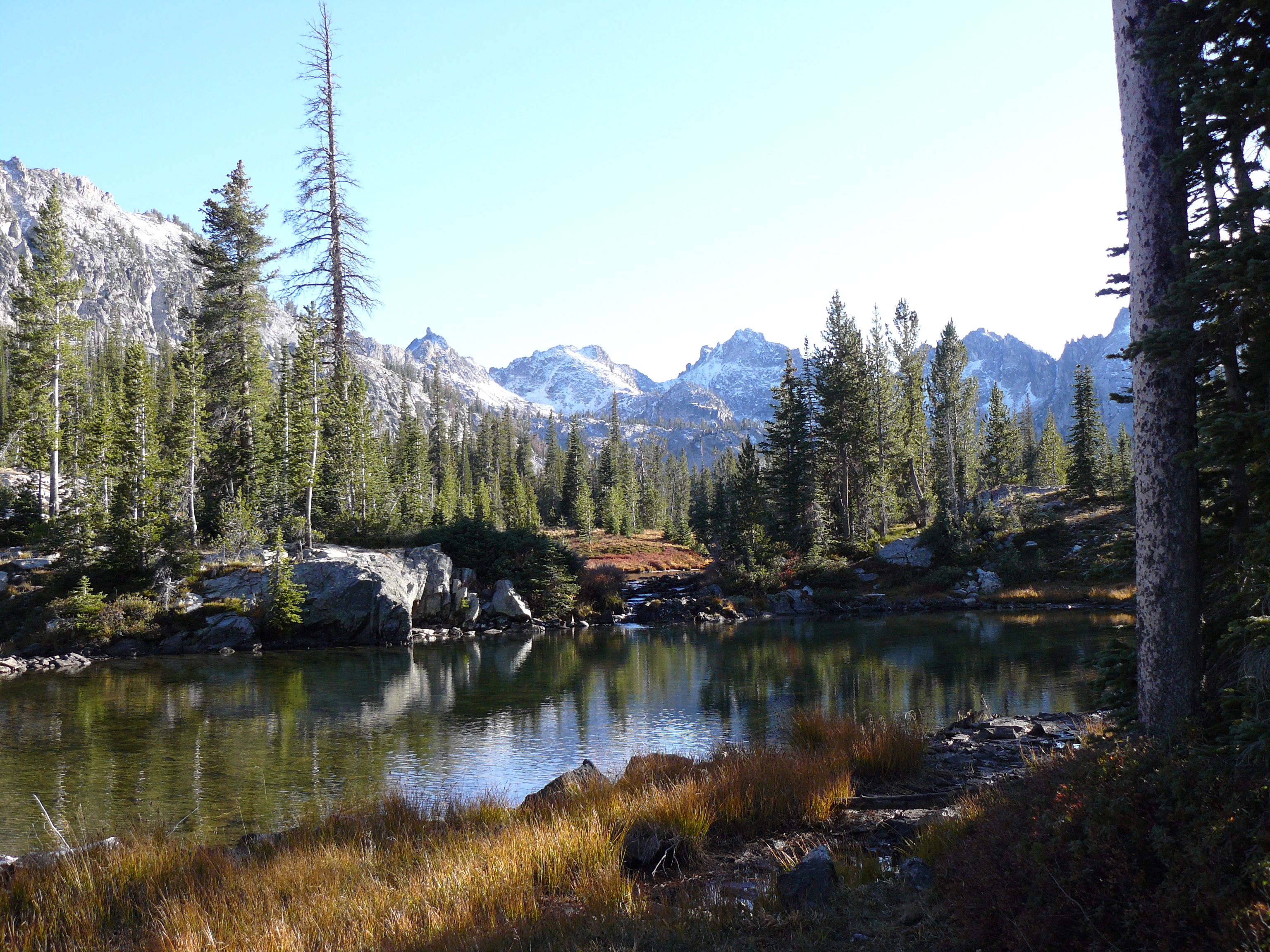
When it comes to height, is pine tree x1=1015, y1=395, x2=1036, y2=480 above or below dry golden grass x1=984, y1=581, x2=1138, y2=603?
above

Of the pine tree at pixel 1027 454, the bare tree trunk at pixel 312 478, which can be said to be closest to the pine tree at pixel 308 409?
the bare tree trunk at pixel 312 478

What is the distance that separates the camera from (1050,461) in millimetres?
80875

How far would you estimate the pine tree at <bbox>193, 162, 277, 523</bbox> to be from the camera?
37750mm

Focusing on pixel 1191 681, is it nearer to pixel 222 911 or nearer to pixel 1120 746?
pixel 1120 746

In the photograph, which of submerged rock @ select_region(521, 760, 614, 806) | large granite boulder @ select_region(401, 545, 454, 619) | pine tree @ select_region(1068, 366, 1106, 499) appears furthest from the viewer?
pine tree @ select_region(1068, 366, 1106, 499)

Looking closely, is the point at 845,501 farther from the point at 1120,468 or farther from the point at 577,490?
the point at 577,490

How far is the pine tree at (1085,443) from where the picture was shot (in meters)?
54.4

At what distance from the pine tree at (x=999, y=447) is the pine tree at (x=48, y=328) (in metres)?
66.8

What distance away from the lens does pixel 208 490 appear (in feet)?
124

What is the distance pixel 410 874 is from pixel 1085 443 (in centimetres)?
6221

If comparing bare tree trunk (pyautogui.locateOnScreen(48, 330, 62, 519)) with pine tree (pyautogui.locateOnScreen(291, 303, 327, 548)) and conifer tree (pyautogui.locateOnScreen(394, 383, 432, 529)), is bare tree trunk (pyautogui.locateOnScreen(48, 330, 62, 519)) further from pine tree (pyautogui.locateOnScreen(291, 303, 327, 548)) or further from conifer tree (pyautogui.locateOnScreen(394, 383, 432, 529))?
conifer tree (pyautogui.locateOnScreen(394, 383, 432, 529))

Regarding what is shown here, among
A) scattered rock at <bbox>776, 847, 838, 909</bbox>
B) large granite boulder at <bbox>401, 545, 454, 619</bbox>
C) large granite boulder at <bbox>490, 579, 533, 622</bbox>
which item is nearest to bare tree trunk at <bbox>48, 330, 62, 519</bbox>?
large granite boulder at <bbox>401, 545, 454, 619</bbox>

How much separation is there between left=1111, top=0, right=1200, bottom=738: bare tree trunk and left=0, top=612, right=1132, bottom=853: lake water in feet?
26.6

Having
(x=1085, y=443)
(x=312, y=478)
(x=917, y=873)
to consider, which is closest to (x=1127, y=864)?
(x=917, y=873)
